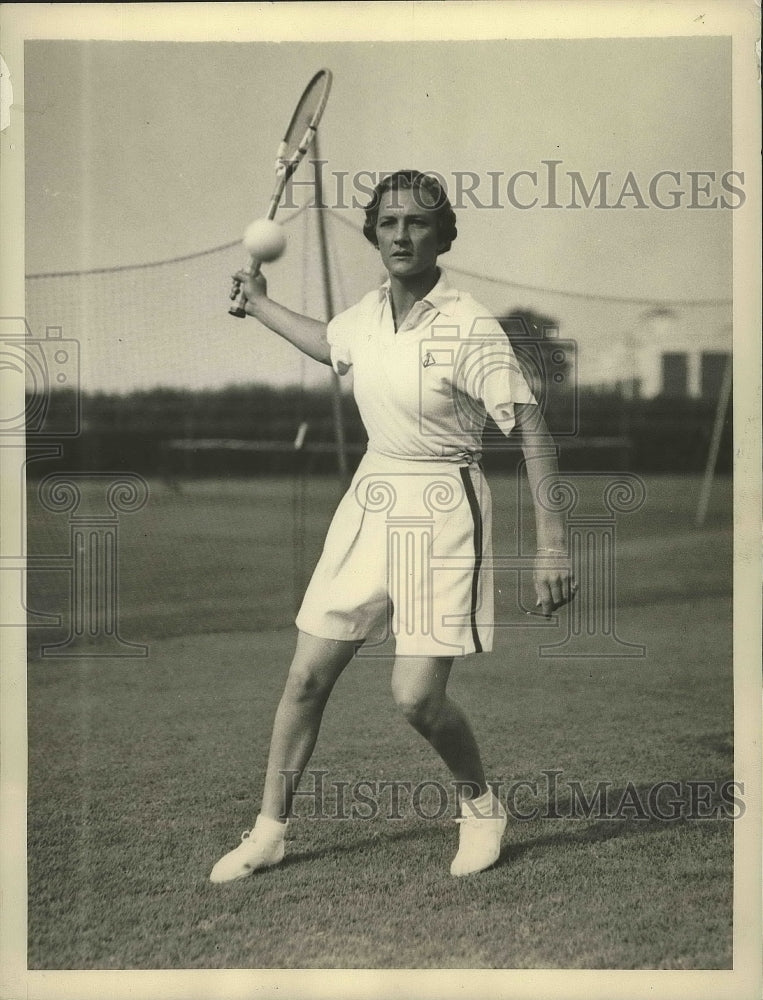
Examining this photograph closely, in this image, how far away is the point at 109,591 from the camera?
4184 millimetres

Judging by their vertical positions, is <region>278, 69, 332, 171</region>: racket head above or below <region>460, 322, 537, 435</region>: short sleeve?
above

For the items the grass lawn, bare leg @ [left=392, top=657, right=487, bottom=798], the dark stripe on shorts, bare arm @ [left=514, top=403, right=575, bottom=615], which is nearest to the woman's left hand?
bare arm @ [left=514, top=403, right=575, bottom=615]

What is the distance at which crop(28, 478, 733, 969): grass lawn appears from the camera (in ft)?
9.53

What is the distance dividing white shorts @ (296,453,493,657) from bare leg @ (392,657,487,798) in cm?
9

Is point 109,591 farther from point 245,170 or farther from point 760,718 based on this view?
point 760,718

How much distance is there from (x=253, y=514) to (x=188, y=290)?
5.78 metres

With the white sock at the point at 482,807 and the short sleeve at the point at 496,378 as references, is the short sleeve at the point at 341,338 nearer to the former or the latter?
the short sleeve at the point at 496,378

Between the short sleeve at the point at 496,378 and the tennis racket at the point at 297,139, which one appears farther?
the tennis racket at the point at 297,139

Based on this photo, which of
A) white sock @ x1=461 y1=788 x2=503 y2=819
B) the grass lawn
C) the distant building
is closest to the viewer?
the grass lawn

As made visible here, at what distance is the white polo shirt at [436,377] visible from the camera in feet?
10.1

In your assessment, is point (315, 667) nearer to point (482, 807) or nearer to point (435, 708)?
point (435, 708)

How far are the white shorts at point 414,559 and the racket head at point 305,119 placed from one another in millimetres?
965

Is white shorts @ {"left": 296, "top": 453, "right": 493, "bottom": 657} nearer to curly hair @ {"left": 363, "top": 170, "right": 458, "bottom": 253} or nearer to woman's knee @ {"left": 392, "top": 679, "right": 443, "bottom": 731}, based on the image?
woman's knee @ {"left": 392, "top": 679, "right": 443, "bottom": 731}

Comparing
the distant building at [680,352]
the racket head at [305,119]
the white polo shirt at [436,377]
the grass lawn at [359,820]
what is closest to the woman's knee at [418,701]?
the grass lawn at [359,820]
